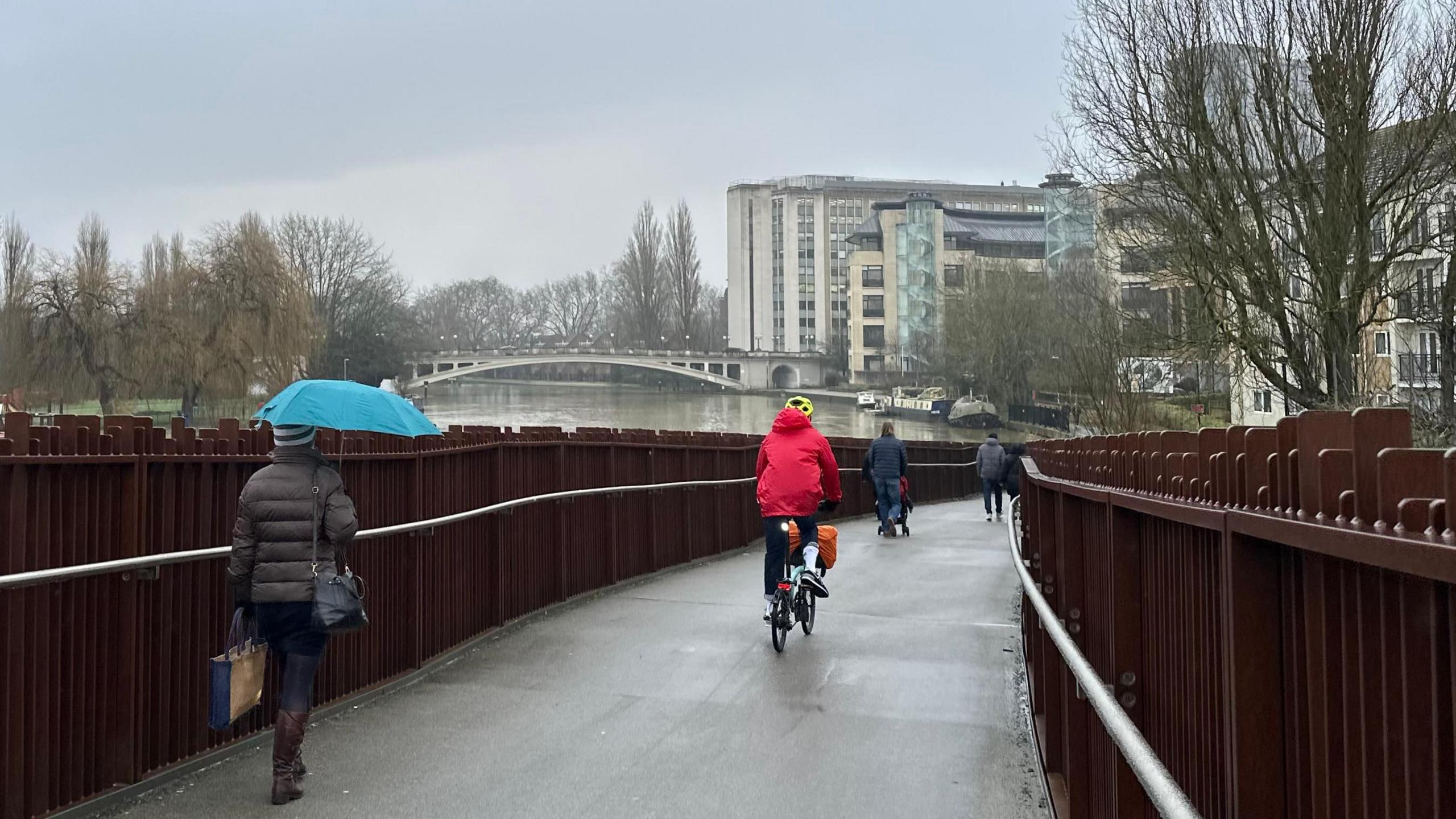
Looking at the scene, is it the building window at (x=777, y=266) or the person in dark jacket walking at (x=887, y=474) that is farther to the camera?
the building window at (x=777, y=266)

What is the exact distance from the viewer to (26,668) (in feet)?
17.0

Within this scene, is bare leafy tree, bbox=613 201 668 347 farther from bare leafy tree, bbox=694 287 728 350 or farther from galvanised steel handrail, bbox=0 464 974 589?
galvanised steel handrail, bbox=0 464 974 589

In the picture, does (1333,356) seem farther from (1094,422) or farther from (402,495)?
(402,495)

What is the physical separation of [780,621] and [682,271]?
149 meters

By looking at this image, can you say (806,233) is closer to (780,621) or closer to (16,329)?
(16,329)

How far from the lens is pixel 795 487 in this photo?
33.4ft

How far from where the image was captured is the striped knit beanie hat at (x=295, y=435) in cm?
598

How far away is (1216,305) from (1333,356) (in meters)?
2.49

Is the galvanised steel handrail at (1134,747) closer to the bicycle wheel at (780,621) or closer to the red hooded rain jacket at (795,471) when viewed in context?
the bicycle wheel at (780,621)

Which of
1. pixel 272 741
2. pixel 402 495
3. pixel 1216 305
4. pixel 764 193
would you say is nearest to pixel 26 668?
pixel 272 741

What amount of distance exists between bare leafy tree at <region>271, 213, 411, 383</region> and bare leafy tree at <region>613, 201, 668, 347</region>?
2395 inches

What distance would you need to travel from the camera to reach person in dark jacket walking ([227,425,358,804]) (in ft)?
19.0

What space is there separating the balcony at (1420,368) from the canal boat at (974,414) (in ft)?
122

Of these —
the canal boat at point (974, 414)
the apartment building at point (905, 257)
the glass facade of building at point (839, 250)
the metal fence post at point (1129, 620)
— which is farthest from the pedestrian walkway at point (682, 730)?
the glass facade of building at point (839, 250)
